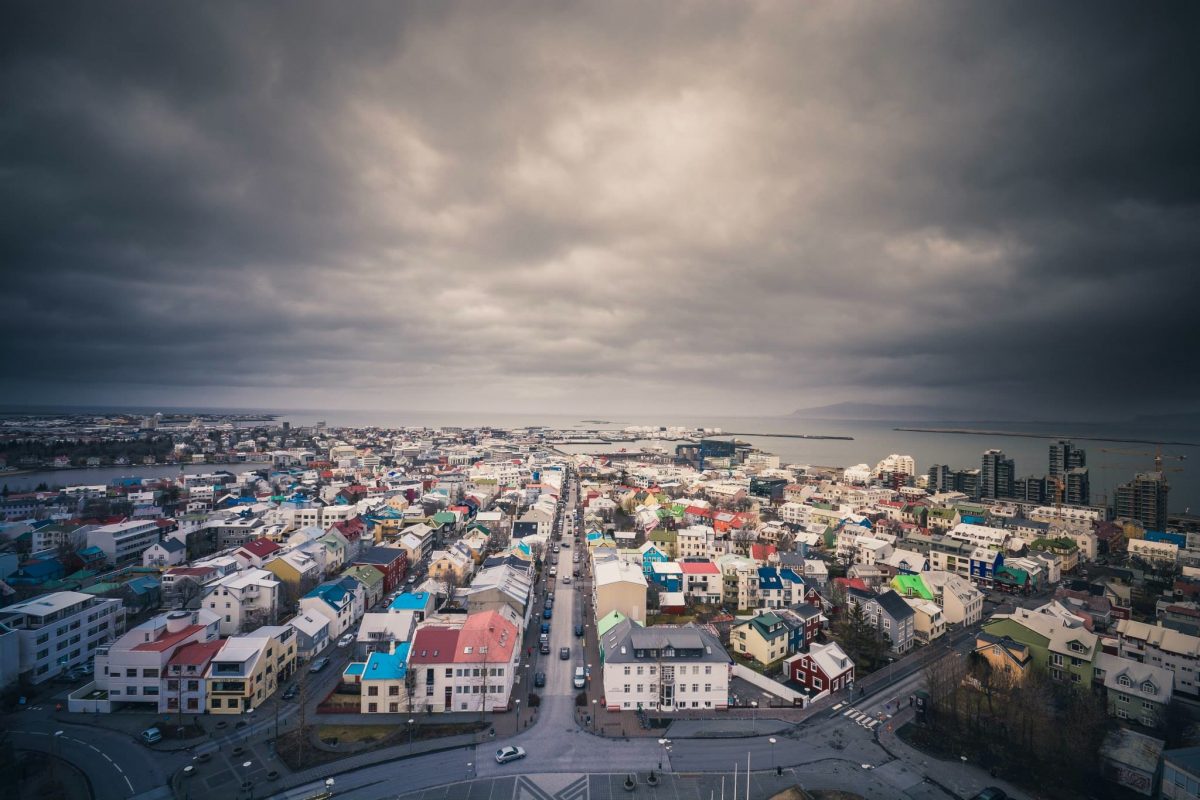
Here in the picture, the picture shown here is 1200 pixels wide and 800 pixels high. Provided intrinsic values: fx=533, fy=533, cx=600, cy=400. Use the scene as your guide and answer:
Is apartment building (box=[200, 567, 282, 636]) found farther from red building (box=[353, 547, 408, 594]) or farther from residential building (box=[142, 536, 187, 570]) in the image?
residential building (box=[142, 536, 187, 570])

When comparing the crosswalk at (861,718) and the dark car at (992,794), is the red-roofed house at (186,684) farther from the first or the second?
the dark car at (992,794)

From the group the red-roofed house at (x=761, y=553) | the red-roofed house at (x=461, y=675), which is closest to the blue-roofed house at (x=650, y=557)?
the red-roofed house at (x=761, y=553)

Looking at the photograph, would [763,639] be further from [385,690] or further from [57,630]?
[57,630]

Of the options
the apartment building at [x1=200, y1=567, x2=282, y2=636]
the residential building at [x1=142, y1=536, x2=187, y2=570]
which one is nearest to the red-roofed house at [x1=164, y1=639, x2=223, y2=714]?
the apartment building at [x1=200, y1=567, x2=282, y2=636]

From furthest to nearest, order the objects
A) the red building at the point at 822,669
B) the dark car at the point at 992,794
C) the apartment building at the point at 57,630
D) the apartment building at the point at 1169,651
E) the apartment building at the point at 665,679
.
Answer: the apartment building at the point at 1169,651, the red building at the point at 822,669, the apartment building at the point at 57,630, the apartment building at the point at 665,679, the dark car at the point at 992,794

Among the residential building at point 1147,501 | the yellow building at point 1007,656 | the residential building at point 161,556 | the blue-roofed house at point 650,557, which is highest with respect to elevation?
the residential building at point 1147,501

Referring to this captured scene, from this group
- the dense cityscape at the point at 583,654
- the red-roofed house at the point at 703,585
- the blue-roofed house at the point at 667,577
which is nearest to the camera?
the dense cityscape at the point at 583,654

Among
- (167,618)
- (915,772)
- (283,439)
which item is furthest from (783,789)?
(283,439)
